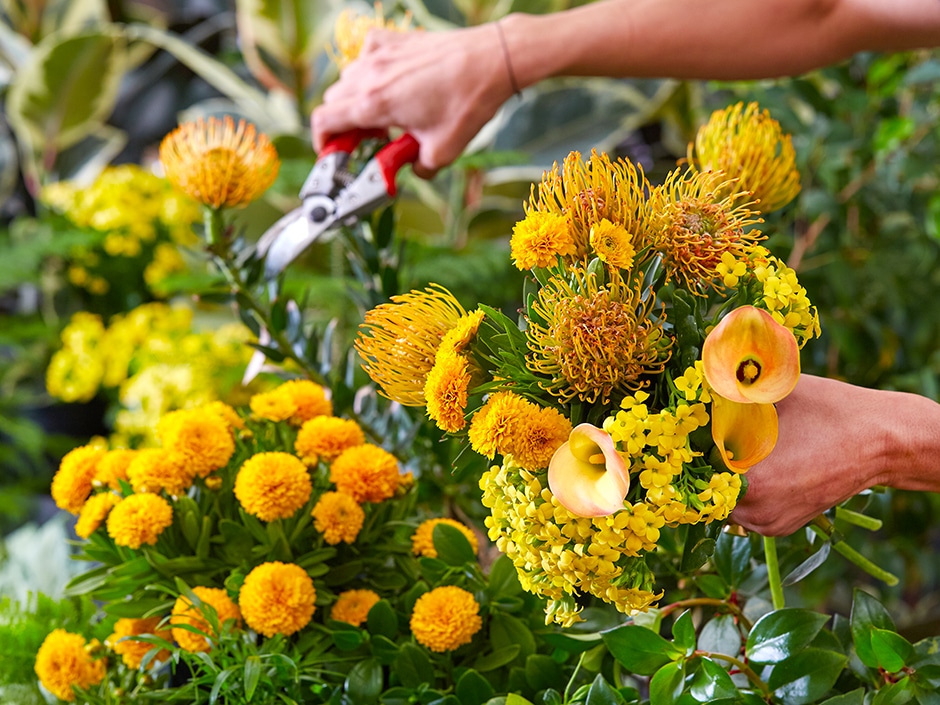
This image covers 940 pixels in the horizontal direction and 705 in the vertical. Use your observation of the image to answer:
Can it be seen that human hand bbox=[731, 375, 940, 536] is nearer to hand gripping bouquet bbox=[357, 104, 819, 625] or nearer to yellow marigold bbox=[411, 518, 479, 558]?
hand gripping bouquet bbox=[357, 104, 819, 625]

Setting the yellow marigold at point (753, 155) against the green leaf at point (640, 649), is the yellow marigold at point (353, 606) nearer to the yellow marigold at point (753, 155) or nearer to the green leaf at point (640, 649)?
the green leaf at point (640, 649)

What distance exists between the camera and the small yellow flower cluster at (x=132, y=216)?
1.46 meters

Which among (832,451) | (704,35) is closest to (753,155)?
(704,35)

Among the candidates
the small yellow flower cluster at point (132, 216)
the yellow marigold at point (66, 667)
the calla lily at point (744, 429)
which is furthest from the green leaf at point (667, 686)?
the small yellow flower cluster at point (132, 216)

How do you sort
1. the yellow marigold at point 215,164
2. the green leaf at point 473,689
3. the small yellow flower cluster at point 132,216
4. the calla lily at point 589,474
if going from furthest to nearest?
the small yellow flower cluster at point 132,216 < the yellow marigold at point 215,164 < the green leaf at point 473,689 < the calla lily at point 589,474

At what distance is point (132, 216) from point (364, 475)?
3.68 ft

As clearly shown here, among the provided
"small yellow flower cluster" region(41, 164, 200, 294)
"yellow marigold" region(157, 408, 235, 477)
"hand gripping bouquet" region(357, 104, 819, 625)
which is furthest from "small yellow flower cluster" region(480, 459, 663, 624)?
"small yellow flower cluster" region(41, 164, 200, 294)

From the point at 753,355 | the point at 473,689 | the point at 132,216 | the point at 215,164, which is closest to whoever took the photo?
the point at 753,355

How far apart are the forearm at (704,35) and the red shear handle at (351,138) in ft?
0.40

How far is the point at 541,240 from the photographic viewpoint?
1.15 ft

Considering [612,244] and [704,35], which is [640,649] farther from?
[704,35]

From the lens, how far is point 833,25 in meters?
0.62

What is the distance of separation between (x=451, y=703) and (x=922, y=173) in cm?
88

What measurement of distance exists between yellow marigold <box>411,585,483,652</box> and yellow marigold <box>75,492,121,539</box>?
0.65 ft
